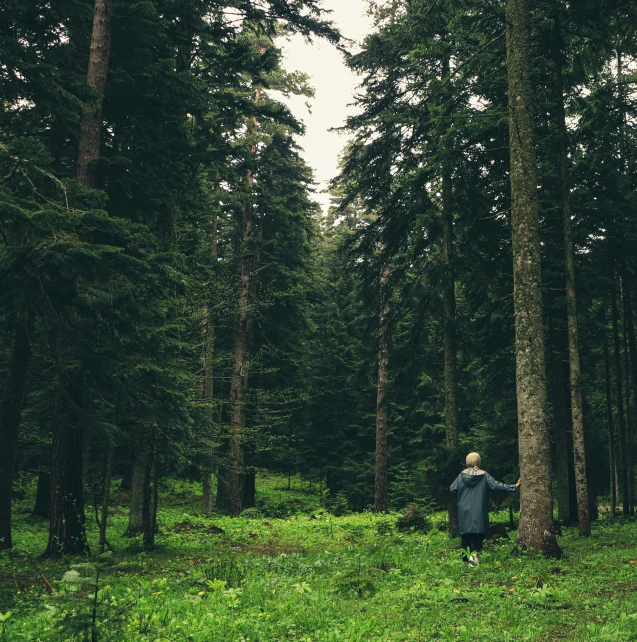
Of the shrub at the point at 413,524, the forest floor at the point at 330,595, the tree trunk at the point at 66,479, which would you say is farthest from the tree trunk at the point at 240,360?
the tree trunk at the point at 66,479

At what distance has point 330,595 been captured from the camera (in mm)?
7367

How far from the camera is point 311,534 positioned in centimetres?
1666

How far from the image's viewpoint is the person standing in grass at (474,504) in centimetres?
934

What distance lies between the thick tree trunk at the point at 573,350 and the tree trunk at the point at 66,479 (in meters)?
10.6

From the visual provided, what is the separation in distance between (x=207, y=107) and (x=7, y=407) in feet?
26.8

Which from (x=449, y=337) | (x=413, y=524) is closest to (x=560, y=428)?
(x=449, y=337)

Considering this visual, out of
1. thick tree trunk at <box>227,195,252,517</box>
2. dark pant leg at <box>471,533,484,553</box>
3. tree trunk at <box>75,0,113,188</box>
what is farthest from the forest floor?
thick tree trunk at <box>227,195,252,517</box>

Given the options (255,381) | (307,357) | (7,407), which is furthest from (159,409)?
(307,357)

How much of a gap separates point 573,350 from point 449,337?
3.06m

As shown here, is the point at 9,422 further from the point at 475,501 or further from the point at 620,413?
the point at 620,413

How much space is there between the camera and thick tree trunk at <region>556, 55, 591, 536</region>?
39.9 ft

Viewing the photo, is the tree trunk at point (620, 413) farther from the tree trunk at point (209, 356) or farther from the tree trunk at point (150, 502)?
the tree trunk at point (150, 502)

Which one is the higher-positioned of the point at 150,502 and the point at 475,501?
the point at 475,501

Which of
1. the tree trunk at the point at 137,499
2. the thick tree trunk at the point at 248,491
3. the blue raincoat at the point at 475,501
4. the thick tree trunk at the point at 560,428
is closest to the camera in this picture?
the blue raincoat at the point at 475,501
